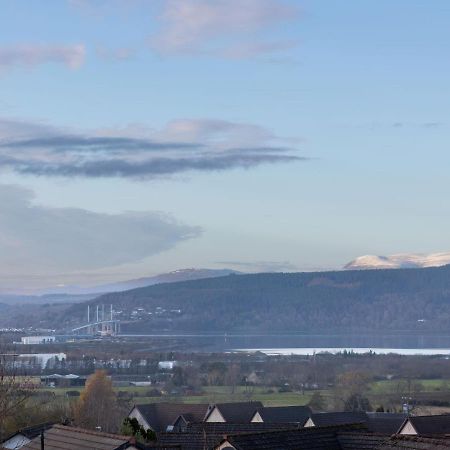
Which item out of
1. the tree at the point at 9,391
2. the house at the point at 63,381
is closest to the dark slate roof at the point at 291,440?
the tree at the point at 9,391

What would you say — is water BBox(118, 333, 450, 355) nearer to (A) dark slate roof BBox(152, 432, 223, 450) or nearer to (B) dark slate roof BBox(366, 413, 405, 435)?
(B) dark slate roof BBox(366, 413, 405, 435)

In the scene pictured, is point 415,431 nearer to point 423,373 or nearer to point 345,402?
point 345,402

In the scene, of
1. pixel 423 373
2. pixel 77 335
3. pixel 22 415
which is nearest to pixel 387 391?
pixel 423 373

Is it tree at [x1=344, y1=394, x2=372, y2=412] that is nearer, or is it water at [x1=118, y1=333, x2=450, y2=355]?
tree at [x1=344, y1=394, x2=372, y2=412]

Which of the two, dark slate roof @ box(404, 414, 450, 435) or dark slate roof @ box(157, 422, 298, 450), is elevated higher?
dark slate roof @ box(157, 422, 298, 450)

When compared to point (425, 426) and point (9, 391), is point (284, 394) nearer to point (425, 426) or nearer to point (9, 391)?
point (425, 426)

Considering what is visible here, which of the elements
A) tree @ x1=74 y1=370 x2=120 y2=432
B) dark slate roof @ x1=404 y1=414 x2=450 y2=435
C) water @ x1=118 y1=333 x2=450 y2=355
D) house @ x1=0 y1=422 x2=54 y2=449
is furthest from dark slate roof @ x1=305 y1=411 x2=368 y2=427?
water @ x1=118 y1=333 x2=450 y2=355
